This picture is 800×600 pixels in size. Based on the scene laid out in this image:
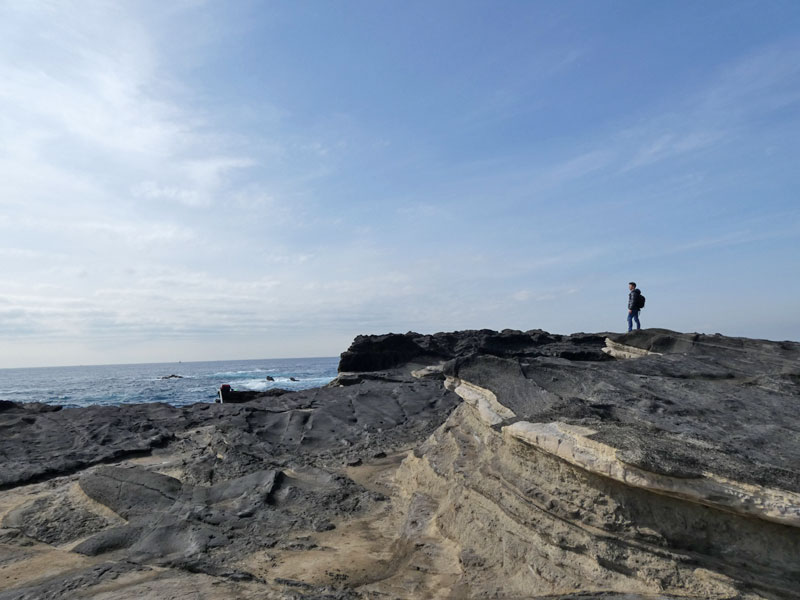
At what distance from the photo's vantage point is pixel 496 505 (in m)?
4.09

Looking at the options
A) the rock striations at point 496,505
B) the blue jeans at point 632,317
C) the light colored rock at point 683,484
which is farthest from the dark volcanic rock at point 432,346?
the light colored rock at point 683,484

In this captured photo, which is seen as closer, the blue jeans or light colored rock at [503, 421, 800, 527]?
light colored rock at [503, 421, 800, 527]

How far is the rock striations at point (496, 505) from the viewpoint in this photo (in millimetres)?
2979

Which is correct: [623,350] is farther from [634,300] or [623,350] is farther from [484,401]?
[484,401]

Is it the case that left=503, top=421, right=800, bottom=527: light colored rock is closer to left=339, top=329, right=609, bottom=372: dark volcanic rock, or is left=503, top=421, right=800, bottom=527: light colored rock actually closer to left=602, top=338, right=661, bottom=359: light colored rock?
left=602, top=338, right=661, bottom=359: light colored rock

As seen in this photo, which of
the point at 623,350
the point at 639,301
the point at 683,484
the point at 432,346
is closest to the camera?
the point at 683,484

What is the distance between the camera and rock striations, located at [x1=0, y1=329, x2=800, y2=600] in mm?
2979

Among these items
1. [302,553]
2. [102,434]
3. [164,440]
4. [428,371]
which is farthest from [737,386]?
[428,371]

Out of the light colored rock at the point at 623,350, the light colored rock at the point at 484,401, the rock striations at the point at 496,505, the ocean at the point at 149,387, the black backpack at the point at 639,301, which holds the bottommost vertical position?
the ocean at the point at 149,387

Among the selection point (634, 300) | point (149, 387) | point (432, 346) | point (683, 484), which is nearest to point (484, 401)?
point (683, 484)

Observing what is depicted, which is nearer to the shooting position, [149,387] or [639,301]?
[639,301]

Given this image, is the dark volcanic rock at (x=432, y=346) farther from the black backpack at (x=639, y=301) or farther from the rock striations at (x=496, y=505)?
the rock striations at (x=496, y=505)

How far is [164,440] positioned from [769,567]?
372 inches

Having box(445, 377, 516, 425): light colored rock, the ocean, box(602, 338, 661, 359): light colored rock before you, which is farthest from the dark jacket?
the ocean
